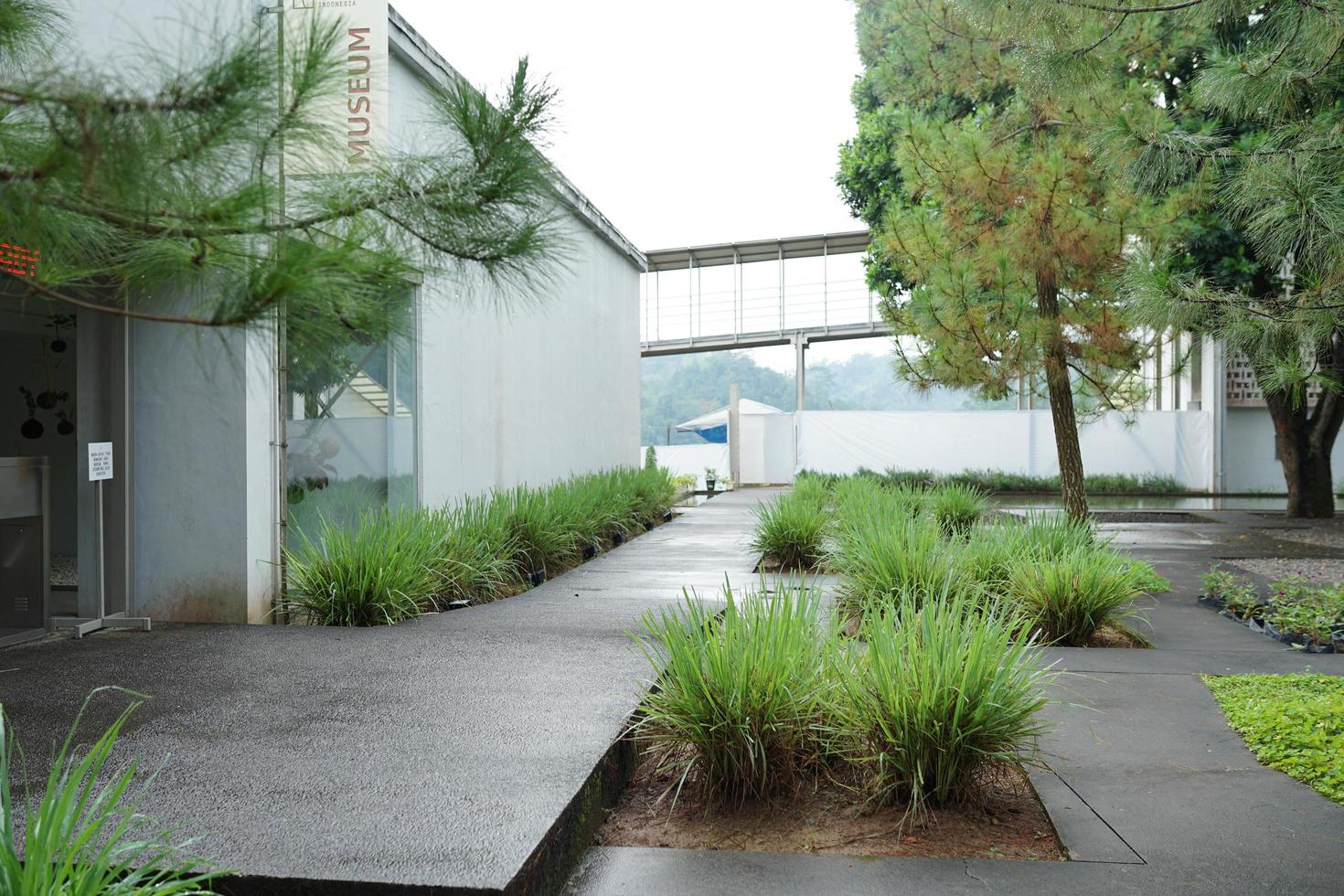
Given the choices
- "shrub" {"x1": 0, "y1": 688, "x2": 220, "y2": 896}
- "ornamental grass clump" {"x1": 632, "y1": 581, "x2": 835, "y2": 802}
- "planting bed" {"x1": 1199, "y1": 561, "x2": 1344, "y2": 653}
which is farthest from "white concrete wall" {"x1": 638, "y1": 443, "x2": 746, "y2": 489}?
"shrub" {"x1": 0, "y1": 688, "x2": 220, "y2": 896}

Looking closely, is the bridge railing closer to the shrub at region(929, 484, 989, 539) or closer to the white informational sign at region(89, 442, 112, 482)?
the shrub at region(929, 484, 989, 539)

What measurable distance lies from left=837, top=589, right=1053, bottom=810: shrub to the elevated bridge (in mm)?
19587

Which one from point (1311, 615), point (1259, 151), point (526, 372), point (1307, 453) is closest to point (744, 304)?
point (1307, 453)

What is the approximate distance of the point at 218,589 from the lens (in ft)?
16.8

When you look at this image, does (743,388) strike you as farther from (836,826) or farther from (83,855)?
(83,855)

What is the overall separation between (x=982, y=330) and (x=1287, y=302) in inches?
119

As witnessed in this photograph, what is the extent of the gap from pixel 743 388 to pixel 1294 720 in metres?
47.3

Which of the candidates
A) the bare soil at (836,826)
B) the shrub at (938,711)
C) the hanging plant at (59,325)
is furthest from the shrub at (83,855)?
the hanging plant at (59,325)

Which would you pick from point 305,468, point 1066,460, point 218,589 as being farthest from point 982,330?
point 218,589

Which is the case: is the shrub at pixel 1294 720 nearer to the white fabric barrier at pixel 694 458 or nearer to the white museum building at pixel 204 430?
the white museum building at pixel 204 430

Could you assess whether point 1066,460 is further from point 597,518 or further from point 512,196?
point 512,196

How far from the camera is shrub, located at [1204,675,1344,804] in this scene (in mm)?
3047

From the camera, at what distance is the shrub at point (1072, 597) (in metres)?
5.02

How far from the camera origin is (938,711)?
2744mm
